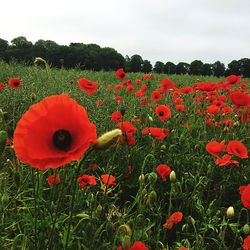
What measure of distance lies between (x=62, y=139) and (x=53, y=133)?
37 mm

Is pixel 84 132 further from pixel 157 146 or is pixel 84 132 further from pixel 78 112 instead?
pixel 157 146

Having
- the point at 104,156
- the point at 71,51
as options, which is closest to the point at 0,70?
the point at 104,156

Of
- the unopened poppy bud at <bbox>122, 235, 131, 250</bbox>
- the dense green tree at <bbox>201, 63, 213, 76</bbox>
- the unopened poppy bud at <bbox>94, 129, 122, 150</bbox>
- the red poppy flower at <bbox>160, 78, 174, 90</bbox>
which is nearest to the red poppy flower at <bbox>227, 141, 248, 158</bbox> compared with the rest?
the unopened poppy bud at <bbox>122, 235, 131, 250</bbox>

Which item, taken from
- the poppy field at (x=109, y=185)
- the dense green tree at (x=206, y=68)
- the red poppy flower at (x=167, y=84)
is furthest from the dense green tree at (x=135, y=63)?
the poppy field at (x=109, y=185)

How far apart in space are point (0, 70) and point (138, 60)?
33.4 meters

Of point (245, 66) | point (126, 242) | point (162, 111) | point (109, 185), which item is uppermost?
point (245, 66)

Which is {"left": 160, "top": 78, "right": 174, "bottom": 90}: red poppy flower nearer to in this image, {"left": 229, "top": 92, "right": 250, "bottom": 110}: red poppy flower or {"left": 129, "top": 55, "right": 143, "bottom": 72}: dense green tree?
{"left": 229, "top": 92, "right": 250, "bottom": 110}: red poppy flower

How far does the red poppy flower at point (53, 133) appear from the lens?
613 mm

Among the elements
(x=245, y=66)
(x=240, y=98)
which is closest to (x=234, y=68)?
(x=245, y=66)

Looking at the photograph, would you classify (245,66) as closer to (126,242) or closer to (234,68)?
(234,68)

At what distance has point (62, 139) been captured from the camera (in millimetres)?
763

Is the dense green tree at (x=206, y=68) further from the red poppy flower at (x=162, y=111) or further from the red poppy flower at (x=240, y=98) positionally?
the red poppy flower at (x=162, y=111)

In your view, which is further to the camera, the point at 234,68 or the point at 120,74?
the point at 234,68

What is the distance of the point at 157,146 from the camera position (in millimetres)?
2227
